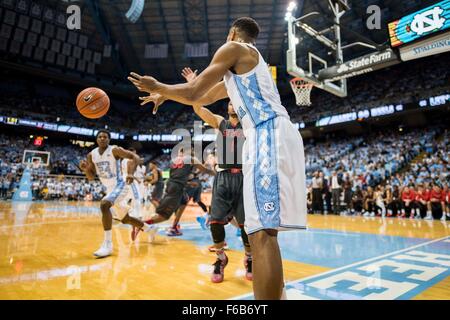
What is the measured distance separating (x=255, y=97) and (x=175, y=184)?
4.16 metres

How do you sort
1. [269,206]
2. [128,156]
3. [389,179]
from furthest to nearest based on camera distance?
[389,179], [128,156], [269,206]

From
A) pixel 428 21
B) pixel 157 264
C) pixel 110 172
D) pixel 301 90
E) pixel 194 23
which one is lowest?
pixel 157 264

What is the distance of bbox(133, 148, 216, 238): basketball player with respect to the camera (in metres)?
5.47

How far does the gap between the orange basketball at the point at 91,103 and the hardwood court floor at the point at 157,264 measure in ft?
6.54

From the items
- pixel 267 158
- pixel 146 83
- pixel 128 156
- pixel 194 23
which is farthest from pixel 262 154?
pixel 194 23

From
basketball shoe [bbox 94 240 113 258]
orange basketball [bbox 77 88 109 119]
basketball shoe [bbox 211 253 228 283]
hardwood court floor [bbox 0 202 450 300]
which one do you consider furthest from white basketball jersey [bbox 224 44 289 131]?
basketball shoe [bbox 94 240 113 258]

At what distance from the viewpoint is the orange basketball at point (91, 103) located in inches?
160

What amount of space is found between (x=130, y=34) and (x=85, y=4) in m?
3.87

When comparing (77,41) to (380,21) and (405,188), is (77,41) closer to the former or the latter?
(380,21)

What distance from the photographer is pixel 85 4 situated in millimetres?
19234

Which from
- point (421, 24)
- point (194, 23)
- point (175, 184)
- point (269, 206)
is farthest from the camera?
point (194, 23)

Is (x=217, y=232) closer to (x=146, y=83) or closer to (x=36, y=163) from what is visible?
(x=146, y=83)

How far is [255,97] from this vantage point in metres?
1.82
